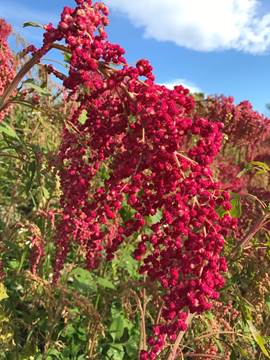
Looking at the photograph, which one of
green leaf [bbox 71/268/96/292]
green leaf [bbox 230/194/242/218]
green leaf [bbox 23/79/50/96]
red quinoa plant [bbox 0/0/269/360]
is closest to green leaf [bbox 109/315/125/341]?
green leaf [bbox 71/268/96/292]

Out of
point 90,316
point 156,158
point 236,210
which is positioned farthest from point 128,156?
point 90,316

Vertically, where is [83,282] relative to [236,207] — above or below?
below

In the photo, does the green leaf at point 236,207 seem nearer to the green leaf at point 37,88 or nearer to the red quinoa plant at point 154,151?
the red quinoa plant at point 154,151

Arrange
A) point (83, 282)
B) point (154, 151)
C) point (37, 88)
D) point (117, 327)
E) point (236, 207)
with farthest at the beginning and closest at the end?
point (117, 327), point (83, 282), point (236, 207), point (37, 88), point (154, 151)

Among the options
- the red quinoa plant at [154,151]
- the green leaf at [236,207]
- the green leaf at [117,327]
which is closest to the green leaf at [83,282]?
the green leaf at [117,327]

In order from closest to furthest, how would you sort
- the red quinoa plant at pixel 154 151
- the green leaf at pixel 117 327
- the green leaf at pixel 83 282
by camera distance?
the red quinoa plant at pixel 154 151 → the green leaf at pixel 83 282 → the green leaf at pixel 117 327

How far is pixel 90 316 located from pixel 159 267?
1123mm

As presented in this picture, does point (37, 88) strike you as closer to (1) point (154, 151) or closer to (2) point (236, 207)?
(1) point (154, 151)

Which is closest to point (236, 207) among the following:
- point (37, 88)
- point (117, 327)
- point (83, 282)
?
point (37, 88)

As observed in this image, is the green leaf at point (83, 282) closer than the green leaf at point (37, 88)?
No

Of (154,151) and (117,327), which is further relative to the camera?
(117,327)

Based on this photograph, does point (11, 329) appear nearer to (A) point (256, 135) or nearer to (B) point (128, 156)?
(B) point (128, 156)

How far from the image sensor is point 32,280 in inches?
113

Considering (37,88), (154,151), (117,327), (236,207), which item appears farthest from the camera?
(117,327)
